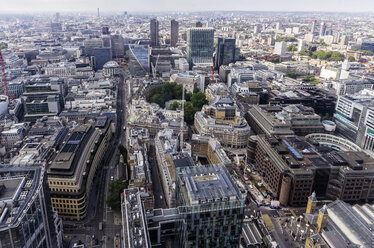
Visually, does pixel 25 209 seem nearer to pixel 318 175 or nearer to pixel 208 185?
pixel 208 185

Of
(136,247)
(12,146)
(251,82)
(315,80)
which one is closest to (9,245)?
(136,247)

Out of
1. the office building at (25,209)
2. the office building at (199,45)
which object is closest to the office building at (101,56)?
the office building at (199,45)

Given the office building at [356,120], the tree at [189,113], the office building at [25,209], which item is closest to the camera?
the office building at [25,209]

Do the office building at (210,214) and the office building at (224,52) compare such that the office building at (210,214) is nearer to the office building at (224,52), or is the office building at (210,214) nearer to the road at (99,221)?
the road at (99,221)

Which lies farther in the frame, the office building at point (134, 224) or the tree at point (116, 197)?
the tree at point (116, 197)

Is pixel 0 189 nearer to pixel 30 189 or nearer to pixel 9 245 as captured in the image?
pixel 30 189

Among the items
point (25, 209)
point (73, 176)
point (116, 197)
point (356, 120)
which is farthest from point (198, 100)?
point (25, 209)

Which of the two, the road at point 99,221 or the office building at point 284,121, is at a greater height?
the office building at point 284,121
